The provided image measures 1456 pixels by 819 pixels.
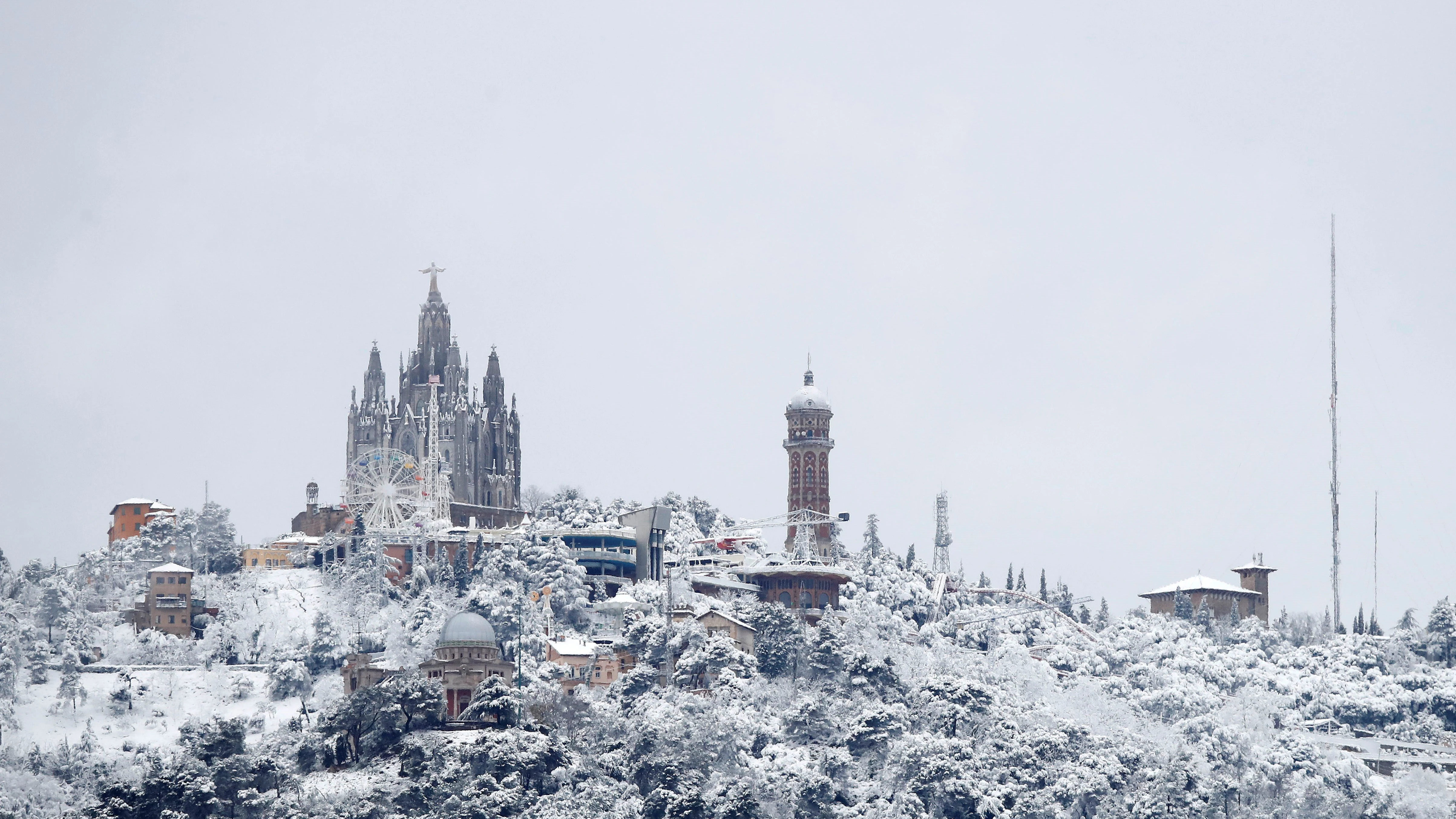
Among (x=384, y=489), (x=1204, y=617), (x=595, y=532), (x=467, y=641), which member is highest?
(x=384, y=489)

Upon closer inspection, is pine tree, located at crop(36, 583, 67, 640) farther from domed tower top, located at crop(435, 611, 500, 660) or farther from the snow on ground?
domed tower top, located at crop(435, 611, 500, 660)

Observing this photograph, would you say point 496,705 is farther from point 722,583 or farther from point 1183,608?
point 1183,608

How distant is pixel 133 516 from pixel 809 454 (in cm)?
4977

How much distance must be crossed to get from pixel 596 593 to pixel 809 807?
43811 millimetres

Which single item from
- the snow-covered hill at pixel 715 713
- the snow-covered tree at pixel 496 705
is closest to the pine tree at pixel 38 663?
the snow-covered hill at pixel 715 713

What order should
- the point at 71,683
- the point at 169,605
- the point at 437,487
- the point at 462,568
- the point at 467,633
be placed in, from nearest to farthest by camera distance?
the point at 467,633 < the point at 71,683 < the point at 169,605 < the point at 462,568 < the point at 437,487

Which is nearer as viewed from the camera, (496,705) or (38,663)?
(496,705)

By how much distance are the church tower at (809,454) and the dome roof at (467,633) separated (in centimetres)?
4017

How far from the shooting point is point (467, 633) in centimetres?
15088

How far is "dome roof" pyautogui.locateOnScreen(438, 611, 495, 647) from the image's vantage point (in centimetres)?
15038

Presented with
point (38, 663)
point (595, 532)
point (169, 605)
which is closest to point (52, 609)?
point (38, 663)

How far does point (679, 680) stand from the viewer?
15075cm

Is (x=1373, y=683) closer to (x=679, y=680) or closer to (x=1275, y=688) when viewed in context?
(x=1275, y=688)

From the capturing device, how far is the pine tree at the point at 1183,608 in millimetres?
190125
